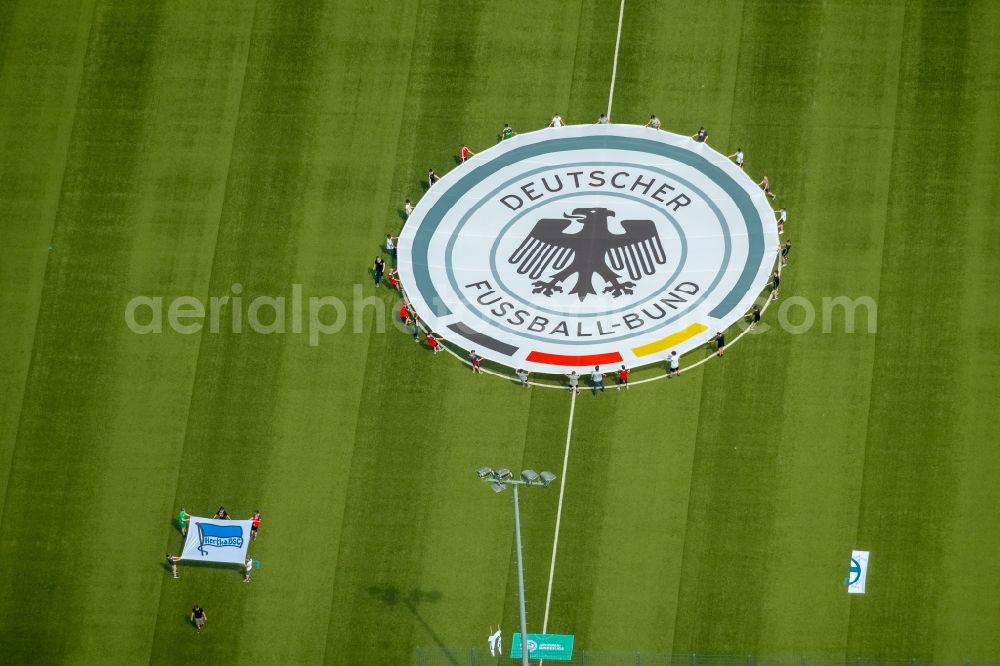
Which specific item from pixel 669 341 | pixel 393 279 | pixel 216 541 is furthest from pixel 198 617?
pixel 669 341

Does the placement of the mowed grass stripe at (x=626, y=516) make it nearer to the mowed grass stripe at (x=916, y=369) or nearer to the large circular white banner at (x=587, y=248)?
the large circular white banner at (x=587, y=248)

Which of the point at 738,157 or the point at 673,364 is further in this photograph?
the point at 738,157

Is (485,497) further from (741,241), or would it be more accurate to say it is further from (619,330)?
(741,241)

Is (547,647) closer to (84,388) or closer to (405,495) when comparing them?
(405,495)

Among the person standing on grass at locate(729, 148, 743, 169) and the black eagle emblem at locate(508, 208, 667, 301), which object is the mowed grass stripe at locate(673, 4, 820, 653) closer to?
the person standing on grass at locate(729, 148, 743, 169)

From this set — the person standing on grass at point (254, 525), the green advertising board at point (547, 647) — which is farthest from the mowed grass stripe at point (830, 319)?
the person standing on grass at point (254, 525)

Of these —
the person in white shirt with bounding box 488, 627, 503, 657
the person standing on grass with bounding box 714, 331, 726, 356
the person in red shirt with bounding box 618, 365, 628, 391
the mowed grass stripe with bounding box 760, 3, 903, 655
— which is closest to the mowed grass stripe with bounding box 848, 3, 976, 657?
the mowed grass stripe with bounding box 760, 3, 903, 655

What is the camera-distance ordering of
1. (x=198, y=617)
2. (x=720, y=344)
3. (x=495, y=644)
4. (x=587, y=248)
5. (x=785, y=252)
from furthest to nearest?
1. (x=587, y=248)
2. (x=785, y=252)
3. (x=720, y=344)
4. (x=198, y=617)
5. (x=495, y=644)

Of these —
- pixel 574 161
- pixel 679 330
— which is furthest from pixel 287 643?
pixel 574 161
